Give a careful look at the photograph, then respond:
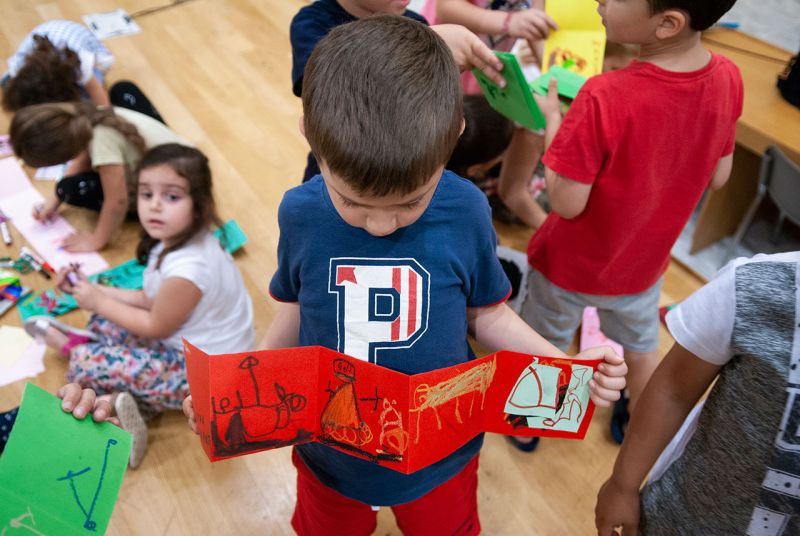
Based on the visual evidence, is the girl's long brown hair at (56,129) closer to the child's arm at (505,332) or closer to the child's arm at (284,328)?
the child's arm at (284,328)

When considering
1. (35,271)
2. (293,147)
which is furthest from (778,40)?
(35,271)

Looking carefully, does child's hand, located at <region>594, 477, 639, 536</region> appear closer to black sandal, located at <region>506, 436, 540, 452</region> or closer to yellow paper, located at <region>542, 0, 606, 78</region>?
black sandal, located at <region>506, 436, 540, 452</region>

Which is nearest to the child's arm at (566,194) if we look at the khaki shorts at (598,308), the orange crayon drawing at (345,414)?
the khaki shorts at (598,308)

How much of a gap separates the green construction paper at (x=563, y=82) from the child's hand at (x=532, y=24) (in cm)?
12

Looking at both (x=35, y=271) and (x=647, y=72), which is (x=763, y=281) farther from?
(x=35, y=271)

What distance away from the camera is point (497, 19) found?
151 cm

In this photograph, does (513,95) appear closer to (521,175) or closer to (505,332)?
(505,332)

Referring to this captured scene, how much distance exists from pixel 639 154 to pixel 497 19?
2.11 ft

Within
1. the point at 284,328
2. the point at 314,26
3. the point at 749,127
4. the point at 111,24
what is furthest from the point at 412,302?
the point at 111,24

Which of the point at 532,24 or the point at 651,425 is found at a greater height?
the point at 532,24

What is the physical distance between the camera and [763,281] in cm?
68

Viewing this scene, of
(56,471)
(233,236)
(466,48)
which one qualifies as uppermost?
(466,48)

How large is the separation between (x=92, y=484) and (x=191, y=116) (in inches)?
83.6

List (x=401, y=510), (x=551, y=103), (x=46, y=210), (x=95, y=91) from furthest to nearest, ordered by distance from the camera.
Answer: (x=95, y=91)
(x=46, y=210)
(x=551, y=103)
(x=401, y=510)
